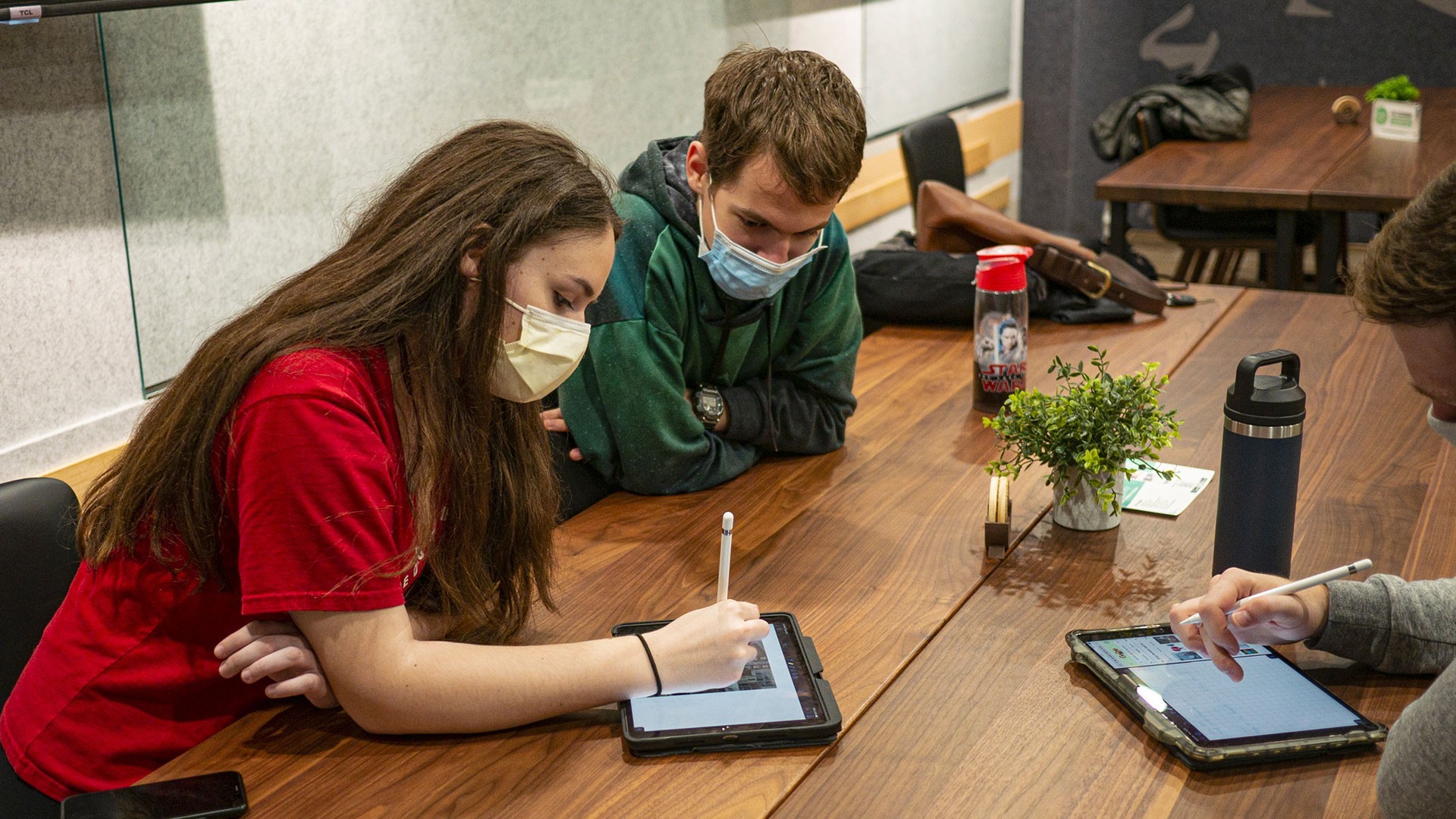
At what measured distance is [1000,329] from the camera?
6.59ft

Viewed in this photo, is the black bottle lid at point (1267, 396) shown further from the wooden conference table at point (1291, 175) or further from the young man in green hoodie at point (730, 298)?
the wooden conference table at point (1291, 175)

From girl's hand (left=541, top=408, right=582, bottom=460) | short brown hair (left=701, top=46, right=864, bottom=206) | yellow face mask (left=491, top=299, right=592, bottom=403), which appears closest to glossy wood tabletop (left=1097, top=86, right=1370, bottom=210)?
short brown hair (left=701, top=46, right=864, bottom=206)

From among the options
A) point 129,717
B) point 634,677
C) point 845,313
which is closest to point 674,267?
point 845,313

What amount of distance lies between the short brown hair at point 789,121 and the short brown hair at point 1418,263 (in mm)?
747

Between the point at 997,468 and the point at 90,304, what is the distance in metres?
1.52

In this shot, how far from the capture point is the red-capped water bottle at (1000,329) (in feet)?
6.59

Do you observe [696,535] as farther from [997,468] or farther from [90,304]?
[90,304]

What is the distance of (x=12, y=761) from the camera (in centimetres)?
121

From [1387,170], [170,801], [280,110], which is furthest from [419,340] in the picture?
[1387,170]

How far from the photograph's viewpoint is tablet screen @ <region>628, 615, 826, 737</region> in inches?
44.9

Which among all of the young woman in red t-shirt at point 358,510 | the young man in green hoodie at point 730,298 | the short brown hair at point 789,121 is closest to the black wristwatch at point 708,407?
the young man in green hoodie at point 730,298

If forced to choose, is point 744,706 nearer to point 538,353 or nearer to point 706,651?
point 706,651

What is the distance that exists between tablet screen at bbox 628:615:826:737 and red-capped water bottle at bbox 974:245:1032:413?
0.91 metres

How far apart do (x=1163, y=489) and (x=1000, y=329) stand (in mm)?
410
